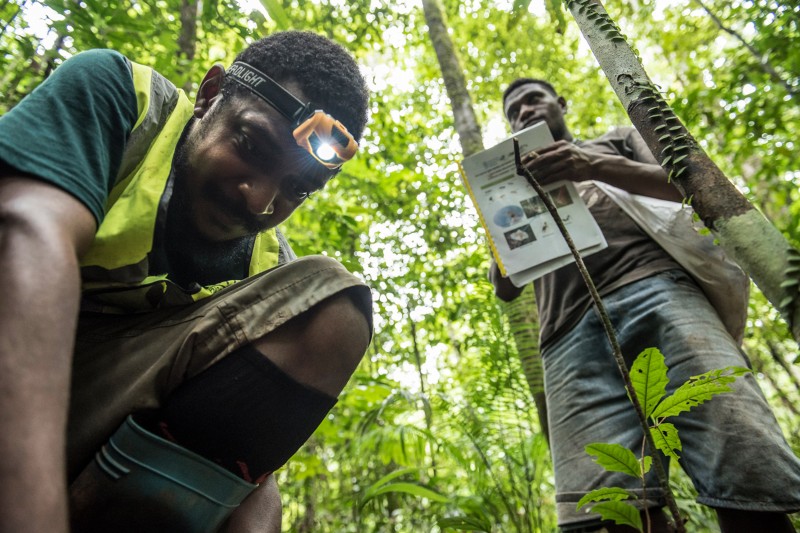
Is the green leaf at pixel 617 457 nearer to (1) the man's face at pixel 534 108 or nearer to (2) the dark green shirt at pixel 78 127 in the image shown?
(2) the dark green shirt at pixel 78 127

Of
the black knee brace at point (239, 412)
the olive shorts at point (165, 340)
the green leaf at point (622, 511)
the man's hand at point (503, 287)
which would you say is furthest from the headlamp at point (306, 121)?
the man's hand at point (503, 287)

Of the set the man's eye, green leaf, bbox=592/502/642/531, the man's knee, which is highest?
the man's eye

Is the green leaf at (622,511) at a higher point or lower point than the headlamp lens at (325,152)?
lower

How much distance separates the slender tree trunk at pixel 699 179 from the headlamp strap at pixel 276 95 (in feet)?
2.36

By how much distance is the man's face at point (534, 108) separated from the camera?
2.43 metres

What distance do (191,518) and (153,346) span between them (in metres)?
0.36

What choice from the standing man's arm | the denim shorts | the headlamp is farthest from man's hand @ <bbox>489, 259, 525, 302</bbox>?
the standing man's arm

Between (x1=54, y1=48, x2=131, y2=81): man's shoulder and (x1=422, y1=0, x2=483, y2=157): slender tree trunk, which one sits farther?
(x1=422, y1=0, x2=483, y2=157): slender tree trunk

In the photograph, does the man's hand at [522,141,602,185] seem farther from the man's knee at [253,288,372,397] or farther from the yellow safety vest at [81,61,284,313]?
the yellow safety vest at [81,61,284,313]

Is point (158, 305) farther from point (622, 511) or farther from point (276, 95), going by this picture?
point (622, 511)

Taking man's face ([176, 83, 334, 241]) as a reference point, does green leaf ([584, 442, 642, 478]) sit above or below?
below

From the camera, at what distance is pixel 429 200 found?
15.9 feet

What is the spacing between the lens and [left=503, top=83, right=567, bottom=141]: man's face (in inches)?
95.5

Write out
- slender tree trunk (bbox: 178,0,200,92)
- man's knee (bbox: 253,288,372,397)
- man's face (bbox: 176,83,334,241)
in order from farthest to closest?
slender tree trunk (bbox: 178,0,200,92) < man's face (bbox: 176,83,334,241) < man's knee (bbox: 253,288,372,397)
